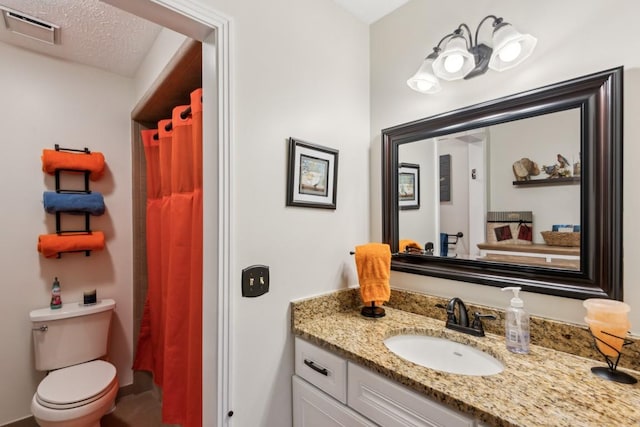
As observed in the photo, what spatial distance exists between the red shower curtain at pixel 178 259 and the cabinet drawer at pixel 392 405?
0.80 metres

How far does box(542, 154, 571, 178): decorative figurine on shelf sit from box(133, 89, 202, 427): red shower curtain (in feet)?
4.86

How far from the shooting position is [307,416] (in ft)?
4.10

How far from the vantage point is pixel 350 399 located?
1078mm

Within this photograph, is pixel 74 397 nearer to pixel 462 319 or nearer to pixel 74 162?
pixel 74 162

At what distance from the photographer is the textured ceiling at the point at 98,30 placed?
1569 millimetres

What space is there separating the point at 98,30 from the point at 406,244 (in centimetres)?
214

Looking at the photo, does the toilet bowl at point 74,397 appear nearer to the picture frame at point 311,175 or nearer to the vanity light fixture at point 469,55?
the picture frame at point 311,175

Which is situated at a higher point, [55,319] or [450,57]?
[450,57]

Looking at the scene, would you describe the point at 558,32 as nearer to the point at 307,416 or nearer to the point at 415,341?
the point at 415,341

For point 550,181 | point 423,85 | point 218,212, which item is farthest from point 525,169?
point 218,212

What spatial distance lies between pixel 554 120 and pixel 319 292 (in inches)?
46.3

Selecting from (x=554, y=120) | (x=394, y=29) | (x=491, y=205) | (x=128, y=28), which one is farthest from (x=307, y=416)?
(x=128, y=28)

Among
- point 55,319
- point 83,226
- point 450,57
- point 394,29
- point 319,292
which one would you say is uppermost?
point 394,29

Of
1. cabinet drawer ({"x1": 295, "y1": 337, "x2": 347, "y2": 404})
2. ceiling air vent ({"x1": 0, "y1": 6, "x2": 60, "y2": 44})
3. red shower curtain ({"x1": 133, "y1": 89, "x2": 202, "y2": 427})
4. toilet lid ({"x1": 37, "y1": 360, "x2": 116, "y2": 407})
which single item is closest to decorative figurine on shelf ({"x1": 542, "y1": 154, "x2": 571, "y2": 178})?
cabinet drawer ({"x1": 295, "y1": 337, "x2": 347, "y2": 404})
